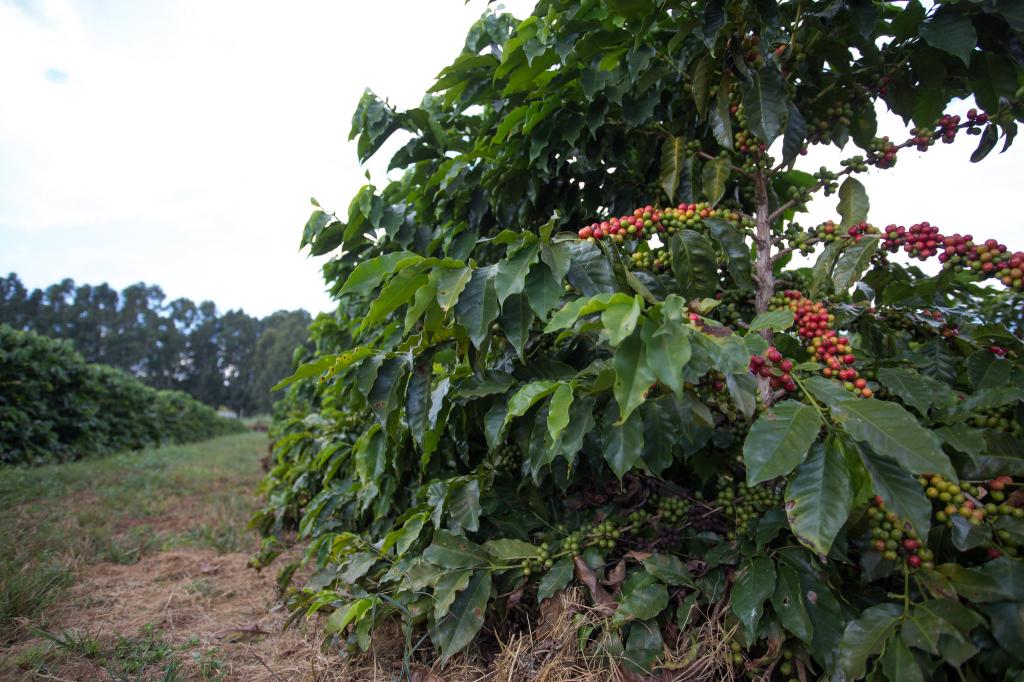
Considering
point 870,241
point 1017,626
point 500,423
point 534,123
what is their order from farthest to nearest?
point 534,123 < point 500,423 < point 870,241 < point 1017,626

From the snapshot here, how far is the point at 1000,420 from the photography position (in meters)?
1.26

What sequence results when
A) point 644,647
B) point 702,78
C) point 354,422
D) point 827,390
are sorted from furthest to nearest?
point 354,422 → point 702,78 → point 644,647 → point 827,390

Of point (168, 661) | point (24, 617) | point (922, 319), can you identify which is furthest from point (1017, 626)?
point (24, 617)

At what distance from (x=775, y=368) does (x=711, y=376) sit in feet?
0.47

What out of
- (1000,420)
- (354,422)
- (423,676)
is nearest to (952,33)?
(1000,420)

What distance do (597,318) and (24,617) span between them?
8.82 ft

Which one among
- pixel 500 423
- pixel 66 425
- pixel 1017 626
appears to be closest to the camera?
pixel 1017 626

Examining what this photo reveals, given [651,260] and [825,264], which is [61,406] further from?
[825,264]

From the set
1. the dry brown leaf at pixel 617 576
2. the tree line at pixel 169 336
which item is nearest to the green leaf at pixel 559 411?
the dry brown leaf at pixel 617 576

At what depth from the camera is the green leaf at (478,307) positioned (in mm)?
1240

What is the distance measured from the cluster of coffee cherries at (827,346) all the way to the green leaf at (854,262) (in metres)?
0.08

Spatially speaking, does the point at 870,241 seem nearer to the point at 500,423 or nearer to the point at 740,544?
the point at 740,544

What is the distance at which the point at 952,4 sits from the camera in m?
1.35

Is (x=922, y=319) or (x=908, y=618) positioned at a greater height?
(x=922, y=319)
